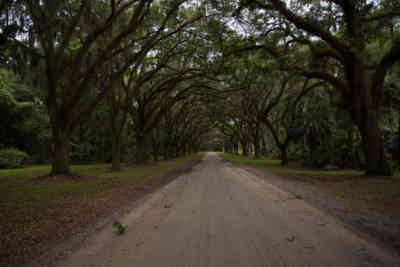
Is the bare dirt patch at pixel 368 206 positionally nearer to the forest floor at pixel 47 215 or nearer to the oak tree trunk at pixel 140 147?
the forest floor at pixel 47 215

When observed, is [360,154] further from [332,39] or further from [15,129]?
[15,129]

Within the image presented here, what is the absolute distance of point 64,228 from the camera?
14.6 feet

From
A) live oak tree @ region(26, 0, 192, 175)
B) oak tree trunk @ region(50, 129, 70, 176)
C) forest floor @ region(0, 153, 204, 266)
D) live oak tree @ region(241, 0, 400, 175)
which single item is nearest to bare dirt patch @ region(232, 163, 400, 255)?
live oak tree @ region(241, 0, 400, 175)

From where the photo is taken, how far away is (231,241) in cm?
357

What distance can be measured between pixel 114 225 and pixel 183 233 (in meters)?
1.50

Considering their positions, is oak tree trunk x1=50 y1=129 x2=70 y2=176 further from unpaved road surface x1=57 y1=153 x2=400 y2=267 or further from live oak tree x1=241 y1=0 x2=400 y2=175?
live oak tree x1=241 y1=0 x2=400 y2=175

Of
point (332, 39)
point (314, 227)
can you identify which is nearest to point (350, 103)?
point (332, 39)

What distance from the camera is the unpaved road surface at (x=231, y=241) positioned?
2.98 meters

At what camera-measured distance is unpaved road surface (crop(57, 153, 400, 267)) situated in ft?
9.79

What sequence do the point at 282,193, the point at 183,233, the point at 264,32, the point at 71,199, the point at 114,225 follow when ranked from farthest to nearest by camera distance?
the point at 264,32 < the point at 282,193 < the point at 71,199 < the point at 114,225 < the point at 183,233

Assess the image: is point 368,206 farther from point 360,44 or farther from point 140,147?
point 140,147

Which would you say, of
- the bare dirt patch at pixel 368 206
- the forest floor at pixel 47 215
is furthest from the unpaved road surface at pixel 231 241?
the forest floor at pixel 47 215

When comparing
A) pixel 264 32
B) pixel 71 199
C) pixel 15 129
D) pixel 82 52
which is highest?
pixel 264 32

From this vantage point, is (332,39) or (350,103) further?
(350,103)
